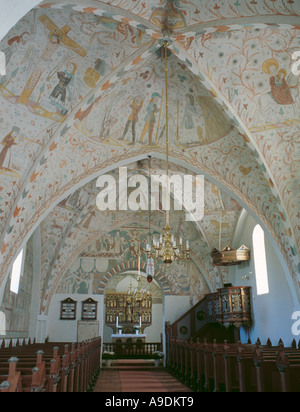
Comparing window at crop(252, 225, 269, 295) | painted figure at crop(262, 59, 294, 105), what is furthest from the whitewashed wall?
painted figure at crop(262, 59, 294, 105)

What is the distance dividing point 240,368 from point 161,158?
7.48m

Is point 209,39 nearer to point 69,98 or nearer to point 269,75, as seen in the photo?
point 269,75

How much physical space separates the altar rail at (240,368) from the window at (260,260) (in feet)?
12.2

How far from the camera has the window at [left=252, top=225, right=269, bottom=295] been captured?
1368 centimetres

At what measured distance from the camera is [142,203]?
17312 mm

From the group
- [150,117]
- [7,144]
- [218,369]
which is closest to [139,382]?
[218,369]

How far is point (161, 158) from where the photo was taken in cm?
1235

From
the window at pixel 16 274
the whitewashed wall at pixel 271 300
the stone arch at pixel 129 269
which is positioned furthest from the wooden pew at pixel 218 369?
the stone arch at pixel 129 269

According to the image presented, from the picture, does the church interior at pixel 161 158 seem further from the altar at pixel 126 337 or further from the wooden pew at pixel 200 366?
the altar at pixel 126 337

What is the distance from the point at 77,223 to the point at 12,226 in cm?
636

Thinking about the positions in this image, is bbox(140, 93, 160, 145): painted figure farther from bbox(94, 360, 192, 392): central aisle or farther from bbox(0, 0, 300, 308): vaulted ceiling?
bbox(94, 360, 192, 392): central aisle

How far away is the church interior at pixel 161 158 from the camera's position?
304 inches

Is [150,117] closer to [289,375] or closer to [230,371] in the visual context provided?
[230,371]
